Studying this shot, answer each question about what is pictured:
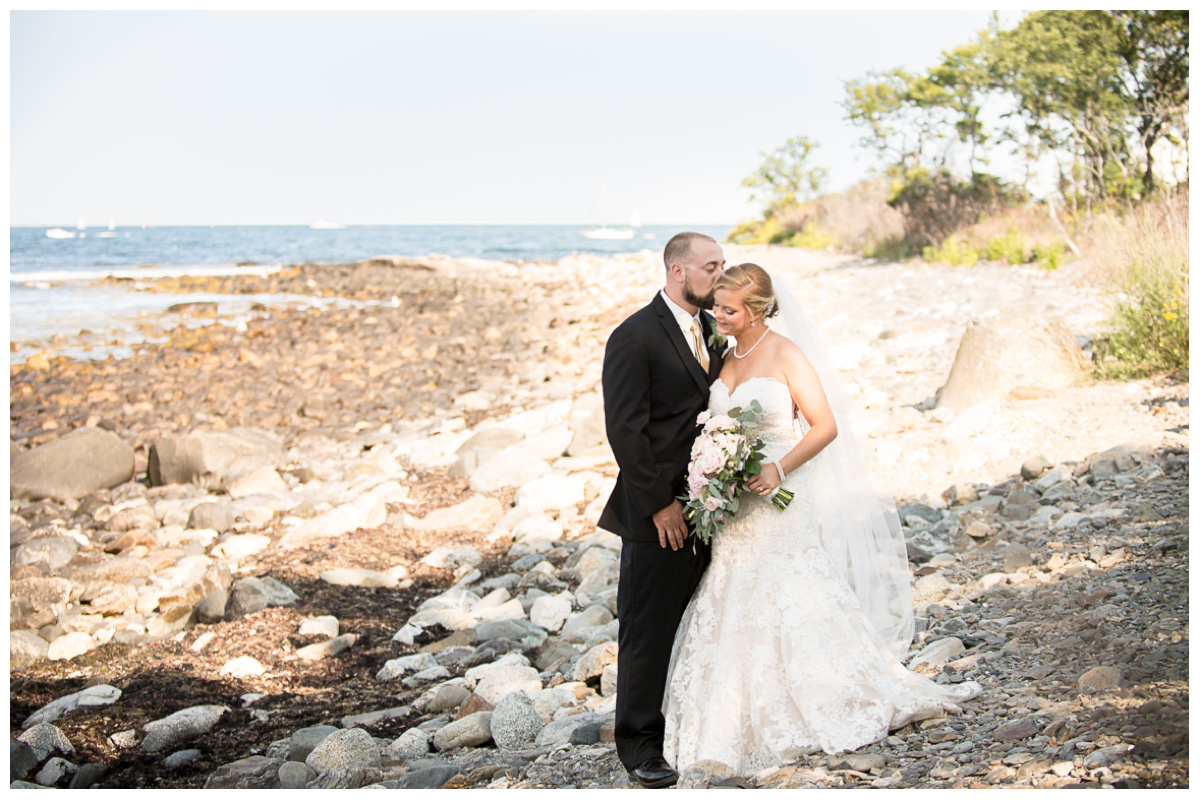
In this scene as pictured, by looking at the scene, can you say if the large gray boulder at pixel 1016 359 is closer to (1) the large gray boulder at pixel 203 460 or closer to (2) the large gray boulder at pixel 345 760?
(2) the large gray boulder at pixel 345 760

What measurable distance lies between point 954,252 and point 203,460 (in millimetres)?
Result: 15655

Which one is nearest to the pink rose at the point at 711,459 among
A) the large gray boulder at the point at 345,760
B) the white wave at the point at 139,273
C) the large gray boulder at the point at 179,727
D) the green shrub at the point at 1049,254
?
the large gray boulder at the point at 345,760

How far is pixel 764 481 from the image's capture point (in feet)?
13.4

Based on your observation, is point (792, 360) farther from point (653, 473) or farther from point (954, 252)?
point (954, 252)

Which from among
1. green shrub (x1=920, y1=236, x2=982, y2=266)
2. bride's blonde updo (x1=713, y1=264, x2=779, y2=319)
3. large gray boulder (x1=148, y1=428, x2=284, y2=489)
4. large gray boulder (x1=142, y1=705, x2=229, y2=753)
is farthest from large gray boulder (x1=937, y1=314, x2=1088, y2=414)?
green shrub (x1=920, y1=236, x2=982, y2=266)

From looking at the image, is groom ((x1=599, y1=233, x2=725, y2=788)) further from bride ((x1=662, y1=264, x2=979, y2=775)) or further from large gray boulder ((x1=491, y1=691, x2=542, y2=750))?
large gray boulder ((x1=491, y1=691, x2=542, y2=750))

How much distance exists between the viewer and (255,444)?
12219 millimetres

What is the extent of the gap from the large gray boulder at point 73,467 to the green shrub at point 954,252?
16.0 m

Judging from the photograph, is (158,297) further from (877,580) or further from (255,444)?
(877,580)

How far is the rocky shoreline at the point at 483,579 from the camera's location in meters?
4.41

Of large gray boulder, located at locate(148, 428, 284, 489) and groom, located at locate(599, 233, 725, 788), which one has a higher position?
groom, located at locate(599, 233, 725, 788)

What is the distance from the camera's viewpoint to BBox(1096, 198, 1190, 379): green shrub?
349 inches

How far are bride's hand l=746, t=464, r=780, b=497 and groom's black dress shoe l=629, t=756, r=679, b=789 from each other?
1270 mm

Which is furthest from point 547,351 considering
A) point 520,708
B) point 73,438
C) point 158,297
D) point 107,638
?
point 158,297
